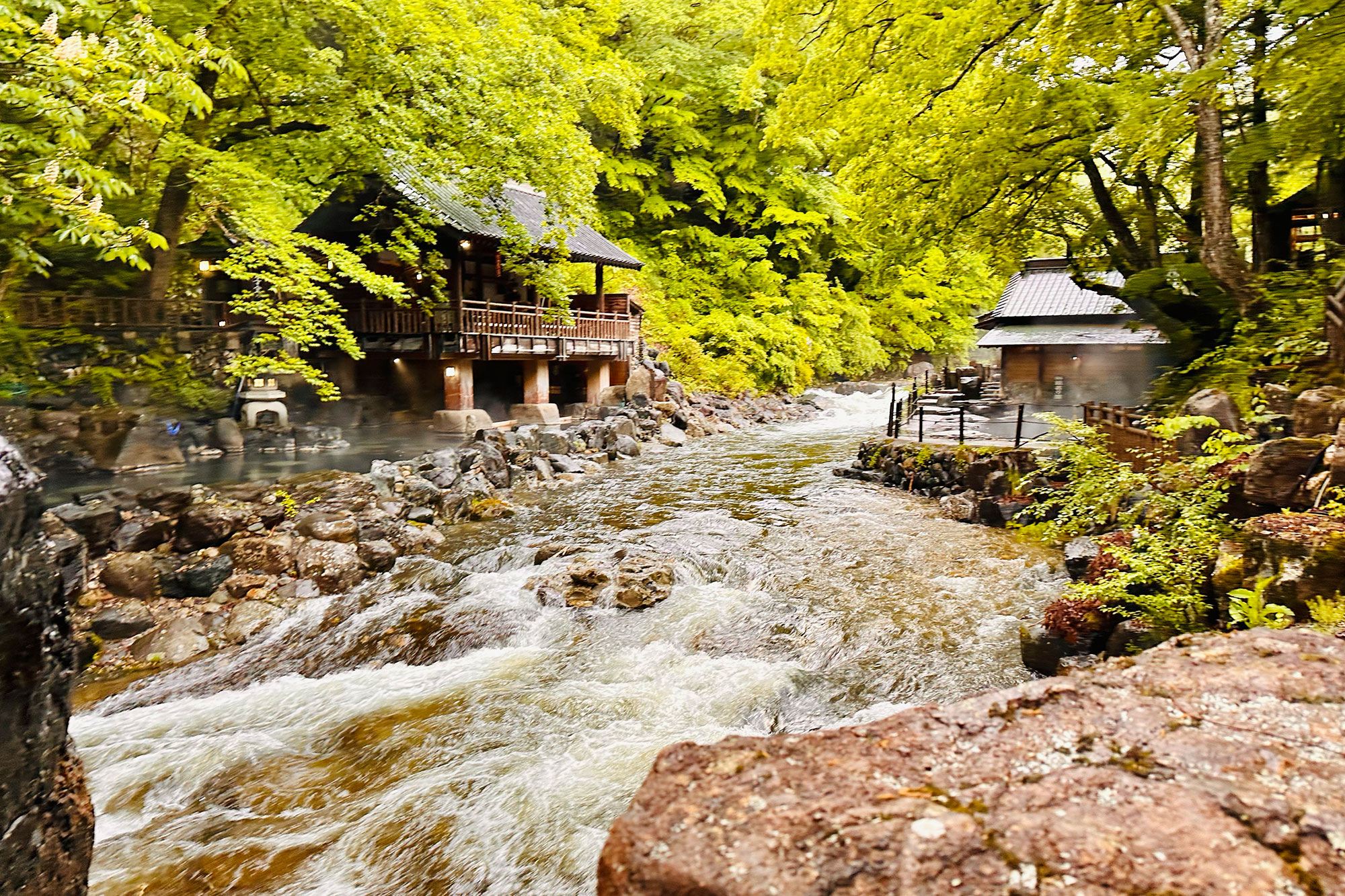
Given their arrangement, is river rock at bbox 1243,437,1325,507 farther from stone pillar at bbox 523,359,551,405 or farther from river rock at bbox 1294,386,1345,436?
stone pillar at bbox 523,359,551,405

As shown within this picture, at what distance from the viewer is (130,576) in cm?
776

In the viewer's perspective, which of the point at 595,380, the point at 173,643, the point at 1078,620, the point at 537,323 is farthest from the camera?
the point at 595,380

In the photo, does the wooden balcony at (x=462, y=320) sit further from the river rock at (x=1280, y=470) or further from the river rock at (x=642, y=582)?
the river rock at (x=1280, y=470)

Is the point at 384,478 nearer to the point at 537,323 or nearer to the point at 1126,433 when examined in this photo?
the point at 537,323

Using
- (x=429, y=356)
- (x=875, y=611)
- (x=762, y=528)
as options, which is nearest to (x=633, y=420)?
(x=429, y=356)

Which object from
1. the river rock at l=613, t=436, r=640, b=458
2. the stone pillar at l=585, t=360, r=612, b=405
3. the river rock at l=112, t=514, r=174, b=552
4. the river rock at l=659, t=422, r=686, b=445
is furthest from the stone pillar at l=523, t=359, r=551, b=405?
the river rock at l=112, t=514, r=174, b=552

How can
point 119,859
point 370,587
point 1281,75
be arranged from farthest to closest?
point 370,587 → point 1281,75 → point 119,859

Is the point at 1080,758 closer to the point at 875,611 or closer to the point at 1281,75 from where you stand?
the point at 875,611

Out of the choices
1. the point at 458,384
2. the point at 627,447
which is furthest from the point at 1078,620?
the point at 458,384

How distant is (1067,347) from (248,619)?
2632 centimetres

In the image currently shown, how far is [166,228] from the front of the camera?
474 inches

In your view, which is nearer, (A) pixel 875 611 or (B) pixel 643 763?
(B) pixel 643 763

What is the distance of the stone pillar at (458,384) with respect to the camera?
758 inches

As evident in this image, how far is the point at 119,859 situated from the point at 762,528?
365 inches
